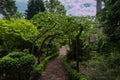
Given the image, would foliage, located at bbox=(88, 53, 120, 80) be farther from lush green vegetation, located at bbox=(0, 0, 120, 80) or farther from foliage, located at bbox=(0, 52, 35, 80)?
foliage, located at bbox=(0, 52, 35, 80)

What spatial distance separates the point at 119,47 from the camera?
7.50 m

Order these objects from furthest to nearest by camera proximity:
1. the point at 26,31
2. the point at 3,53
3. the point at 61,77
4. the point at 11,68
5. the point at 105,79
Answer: the point at 3,53 < the point at 26,31 < the point at 61,77 < the point at 11,68 < the point at 105,79

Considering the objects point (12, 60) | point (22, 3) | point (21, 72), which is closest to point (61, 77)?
point (21, 72)

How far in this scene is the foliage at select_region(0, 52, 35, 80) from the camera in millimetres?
10414

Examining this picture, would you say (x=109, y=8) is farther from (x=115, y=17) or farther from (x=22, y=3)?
(x=22, y=3)

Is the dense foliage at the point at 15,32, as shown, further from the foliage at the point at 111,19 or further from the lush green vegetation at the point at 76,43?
the foliage at the point at 111,19

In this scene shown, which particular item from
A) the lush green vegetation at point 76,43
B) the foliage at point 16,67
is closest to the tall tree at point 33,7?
the lush green vegetation at point 76,43

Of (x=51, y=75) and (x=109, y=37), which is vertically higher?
(x=109, y=37)

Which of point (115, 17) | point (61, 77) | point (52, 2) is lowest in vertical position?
point (61, 77)

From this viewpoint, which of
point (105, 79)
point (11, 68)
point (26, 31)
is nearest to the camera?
point (105, 79)

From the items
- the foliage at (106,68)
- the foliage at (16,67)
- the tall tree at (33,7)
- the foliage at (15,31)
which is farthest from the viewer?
the tall tree at (33,7)

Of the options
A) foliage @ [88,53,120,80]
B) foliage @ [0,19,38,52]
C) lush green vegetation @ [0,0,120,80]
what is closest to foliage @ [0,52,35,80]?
lush green vegetation @ [0,0,120,80]

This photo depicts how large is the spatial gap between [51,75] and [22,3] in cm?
3040

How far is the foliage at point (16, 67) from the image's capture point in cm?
1041
